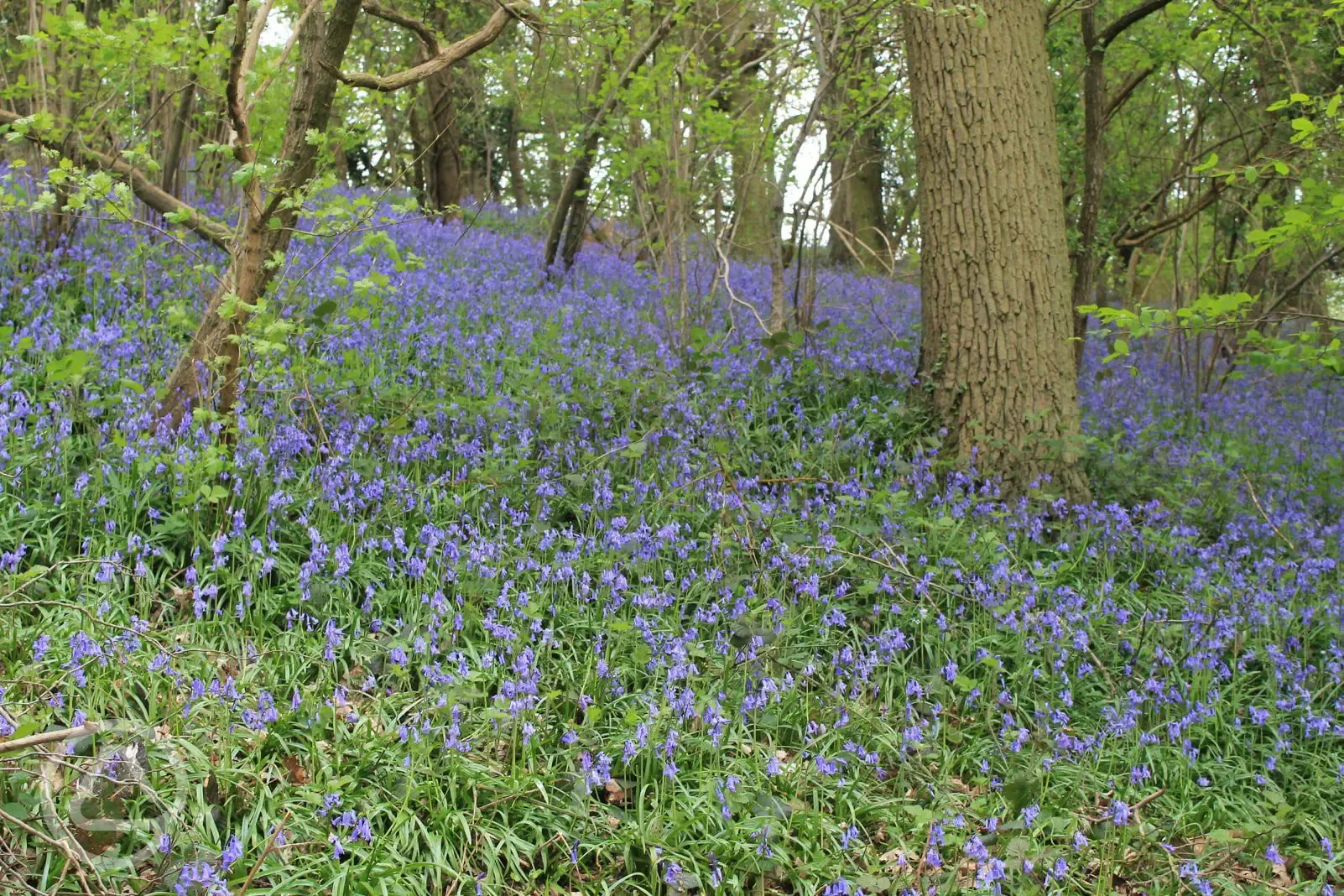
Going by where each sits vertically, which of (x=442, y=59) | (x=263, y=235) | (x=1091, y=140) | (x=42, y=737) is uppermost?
(x=1091, y=140)

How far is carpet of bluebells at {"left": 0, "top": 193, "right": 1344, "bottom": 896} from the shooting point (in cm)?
277

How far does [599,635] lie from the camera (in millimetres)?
3492

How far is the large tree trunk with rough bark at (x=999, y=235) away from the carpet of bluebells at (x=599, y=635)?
359 mm

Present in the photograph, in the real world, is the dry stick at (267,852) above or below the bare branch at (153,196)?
below

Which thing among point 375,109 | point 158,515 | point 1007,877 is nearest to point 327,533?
point 158,515

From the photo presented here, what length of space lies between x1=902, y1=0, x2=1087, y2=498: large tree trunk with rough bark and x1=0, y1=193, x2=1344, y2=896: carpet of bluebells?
14.1 inches

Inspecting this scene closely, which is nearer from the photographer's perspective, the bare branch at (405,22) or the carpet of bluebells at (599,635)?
the carpet of bluebells at (599,635)

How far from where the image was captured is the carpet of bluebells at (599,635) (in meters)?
2.77

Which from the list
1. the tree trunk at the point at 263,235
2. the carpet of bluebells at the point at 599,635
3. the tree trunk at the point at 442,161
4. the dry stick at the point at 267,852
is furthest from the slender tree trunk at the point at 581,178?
the dry stick at the point at 267,852

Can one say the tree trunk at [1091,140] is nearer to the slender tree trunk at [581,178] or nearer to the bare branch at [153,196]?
the slender tree trunk at [581,178]

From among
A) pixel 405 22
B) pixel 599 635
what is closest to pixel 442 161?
pixel 405 22

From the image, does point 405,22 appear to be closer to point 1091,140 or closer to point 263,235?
point 263,235

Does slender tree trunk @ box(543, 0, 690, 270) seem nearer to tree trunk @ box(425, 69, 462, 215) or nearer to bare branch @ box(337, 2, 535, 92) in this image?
bare branch @ box(337, 2, 535, 92)

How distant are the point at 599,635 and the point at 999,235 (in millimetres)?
3132
